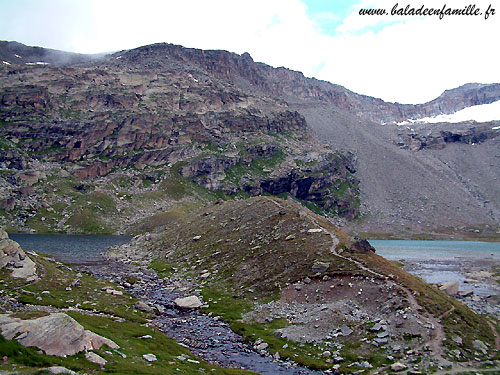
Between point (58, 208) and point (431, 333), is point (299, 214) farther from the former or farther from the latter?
point (58, 208)

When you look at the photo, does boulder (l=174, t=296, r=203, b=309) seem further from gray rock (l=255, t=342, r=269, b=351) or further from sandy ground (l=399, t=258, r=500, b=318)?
sandy ground (l=399, t=258, r=500, b=318)

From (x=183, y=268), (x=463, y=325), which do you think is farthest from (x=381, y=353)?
(x=183, y=268)

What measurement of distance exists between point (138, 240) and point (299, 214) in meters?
58.2

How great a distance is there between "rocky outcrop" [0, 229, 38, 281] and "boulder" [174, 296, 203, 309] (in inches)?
690

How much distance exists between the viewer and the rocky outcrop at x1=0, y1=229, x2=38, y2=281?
44.8 meters

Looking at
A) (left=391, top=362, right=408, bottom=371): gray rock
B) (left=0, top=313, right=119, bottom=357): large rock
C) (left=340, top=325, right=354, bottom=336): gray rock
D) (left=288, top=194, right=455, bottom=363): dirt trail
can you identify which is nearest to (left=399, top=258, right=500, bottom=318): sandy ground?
(left=288, top=194, right=455, bottom=363): dirt trail

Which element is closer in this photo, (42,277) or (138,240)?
(42,277)

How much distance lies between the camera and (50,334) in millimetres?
20984

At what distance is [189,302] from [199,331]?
335 inches

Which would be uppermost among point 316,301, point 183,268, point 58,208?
point 316,301

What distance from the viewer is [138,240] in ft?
351

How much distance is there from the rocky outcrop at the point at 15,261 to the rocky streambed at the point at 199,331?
13.1 metres

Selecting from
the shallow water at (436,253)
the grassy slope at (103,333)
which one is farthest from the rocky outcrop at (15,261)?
the shallow water at (436,253)

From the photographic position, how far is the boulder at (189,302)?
45844 millimetres
